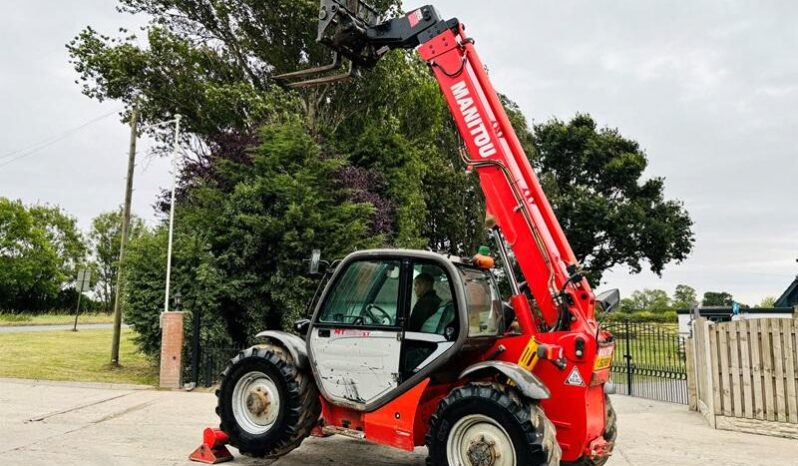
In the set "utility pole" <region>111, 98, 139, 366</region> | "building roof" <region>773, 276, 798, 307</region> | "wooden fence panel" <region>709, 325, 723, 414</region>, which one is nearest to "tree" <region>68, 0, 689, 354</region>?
"utility pole" <region>111, 98, 139, 366</region>

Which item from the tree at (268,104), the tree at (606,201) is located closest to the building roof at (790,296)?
the tree at (606,201)

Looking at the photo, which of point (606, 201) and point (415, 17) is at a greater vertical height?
point (606, 201)

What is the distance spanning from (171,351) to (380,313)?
7.45 metres

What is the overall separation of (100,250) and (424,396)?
7501cm

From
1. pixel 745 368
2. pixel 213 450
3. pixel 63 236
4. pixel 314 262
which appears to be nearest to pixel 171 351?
pixel 213 450

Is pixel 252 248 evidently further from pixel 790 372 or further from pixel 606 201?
pixel 606 201

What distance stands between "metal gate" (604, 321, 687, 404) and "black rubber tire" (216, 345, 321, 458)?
8.99 meters

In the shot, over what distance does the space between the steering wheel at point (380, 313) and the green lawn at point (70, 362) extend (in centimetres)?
842

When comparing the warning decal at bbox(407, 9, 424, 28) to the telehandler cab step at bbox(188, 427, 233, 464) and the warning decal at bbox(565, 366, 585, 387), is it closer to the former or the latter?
the warning decal at bbox(565, 366, 585, 387)

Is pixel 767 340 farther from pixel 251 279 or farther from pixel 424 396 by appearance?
pixel 251 279

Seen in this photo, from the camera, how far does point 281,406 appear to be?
592 cm

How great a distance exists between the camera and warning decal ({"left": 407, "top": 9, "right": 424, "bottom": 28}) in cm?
644

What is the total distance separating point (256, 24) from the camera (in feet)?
62.0

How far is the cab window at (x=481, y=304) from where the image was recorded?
5.42 metres
